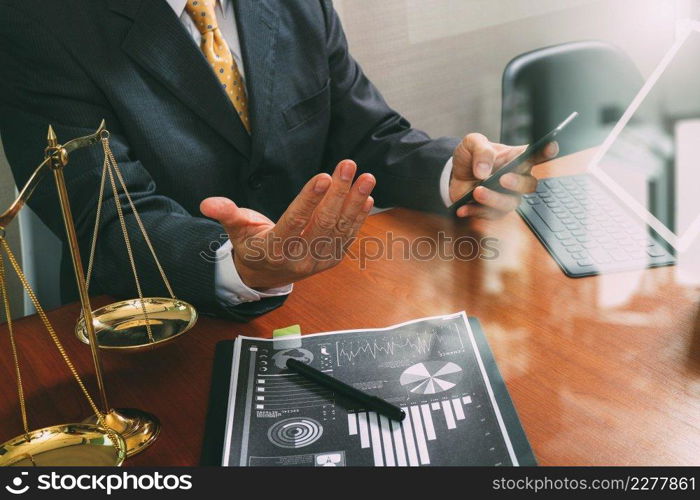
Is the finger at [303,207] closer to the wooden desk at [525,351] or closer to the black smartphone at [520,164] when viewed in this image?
the wooden desk at [525,351]

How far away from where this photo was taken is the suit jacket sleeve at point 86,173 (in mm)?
1030

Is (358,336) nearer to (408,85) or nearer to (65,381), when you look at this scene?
(65,381)

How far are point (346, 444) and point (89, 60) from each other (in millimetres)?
854

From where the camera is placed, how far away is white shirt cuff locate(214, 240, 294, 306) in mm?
948

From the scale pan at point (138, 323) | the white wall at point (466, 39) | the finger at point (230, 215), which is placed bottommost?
the white wall at point (466, 39)

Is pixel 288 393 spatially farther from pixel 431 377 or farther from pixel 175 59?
pixel 175 59

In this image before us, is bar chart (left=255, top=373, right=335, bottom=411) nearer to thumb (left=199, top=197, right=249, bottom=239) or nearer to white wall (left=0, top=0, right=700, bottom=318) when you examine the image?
thumb (left=199, top=197, right=249, bottom=239)

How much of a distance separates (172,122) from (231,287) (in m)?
0.46

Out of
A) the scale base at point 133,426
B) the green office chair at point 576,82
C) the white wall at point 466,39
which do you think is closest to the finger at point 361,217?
the scale base at point 133,426

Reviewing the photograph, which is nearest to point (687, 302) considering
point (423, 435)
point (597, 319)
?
point (597, 319)
